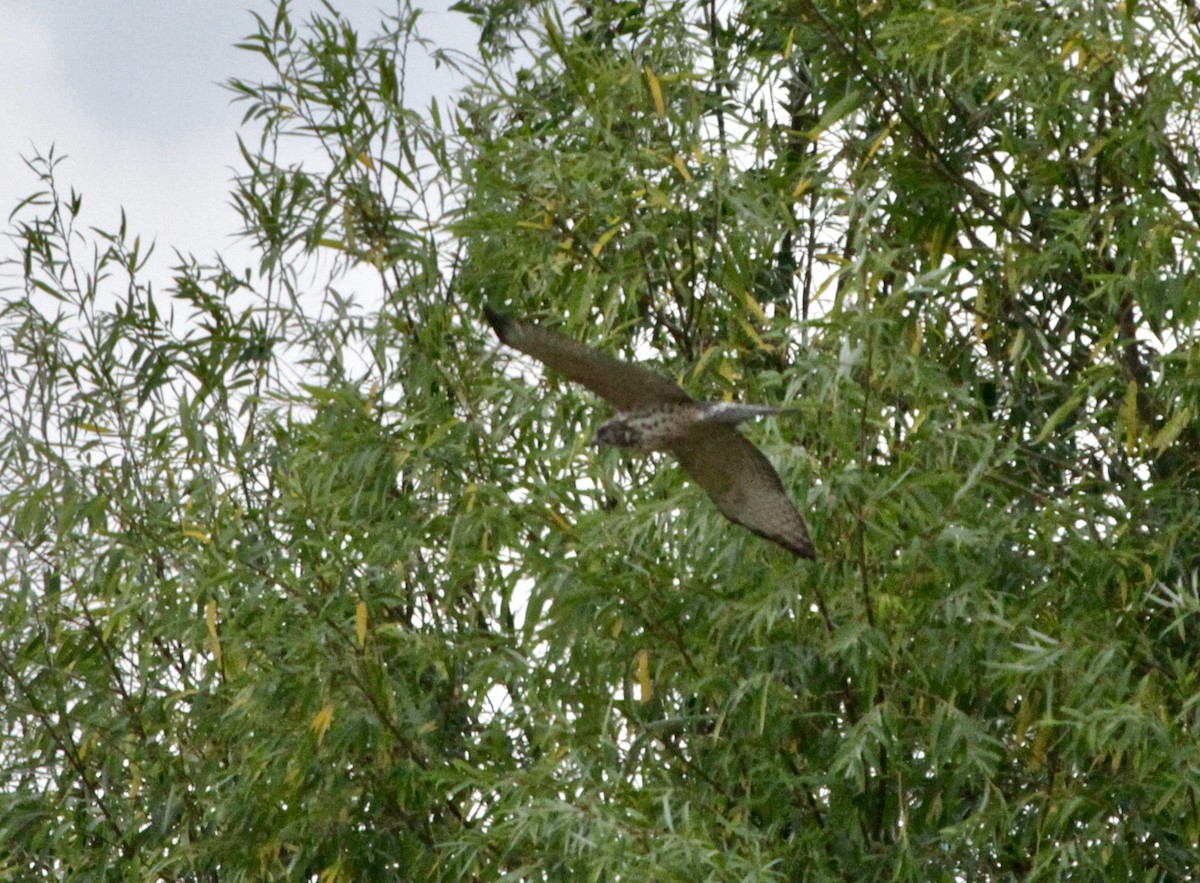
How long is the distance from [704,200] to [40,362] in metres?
1.90

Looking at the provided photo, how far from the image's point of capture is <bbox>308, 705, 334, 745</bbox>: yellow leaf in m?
4.53

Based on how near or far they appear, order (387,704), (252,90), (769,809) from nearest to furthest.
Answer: (769,809) → (387,704) → (252,90)

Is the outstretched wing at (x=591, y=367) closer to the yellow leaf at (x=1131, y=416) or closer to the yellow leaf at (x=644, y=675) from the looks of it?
the yellow leaf at (x=644, y=675)

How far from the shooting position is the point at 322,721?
4.54 metres

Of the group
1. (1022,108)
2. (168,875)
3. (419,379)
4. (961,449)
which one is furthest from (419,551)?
(1022,108)

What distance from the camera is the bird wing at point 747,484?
3.96 m

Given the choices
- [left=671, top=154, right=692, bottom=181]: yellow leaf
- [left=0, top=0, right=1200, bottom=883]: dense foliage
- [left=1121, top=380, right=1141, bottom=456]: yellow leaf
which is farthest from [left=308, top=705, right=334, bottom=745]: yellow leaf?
[left=1121, top=380, right=1141, bottom=456]: yellow leaf

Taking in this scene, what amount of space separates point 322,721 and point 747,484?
1.23 meters

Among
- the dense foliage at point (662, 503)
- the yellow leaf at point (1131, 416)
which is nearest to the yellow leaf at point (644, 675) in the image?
the dense foliage at point (662, 503)

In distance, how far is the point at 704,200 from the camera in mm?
4742

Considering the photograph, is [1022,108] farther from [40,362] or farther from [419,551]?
[40,362]

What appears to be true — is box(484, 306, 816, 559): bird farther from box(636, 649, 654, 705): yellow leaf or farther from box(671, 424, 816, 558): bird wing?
box(636, 649, 654, 705): yellow leaf

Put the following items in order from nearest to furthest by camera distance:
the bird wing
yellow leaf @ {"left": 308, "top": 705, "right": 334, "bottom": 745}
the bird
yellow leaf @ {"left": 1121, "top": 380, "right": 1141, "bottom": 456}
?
the bird < the bird wing < yellow leaf @ {"left": 1121, "top": 380, "right": 1141, "bottom": 456} < yellow leaf @ {"left": 308, "top": 705, "right": 334, "bottom": 745}

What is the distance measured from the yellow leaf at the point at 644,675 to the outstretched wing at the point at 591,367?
726mm
